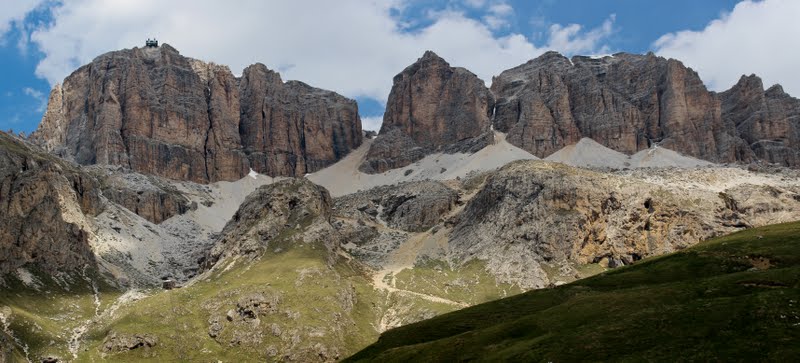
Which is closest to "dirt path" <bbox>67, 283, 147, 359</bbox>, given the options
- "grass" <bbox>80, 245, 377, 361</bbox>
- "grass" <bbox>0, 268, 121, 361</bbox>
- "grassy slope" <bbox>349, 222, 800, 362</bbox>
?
"grass" <bbox>0, 268, 121, 361</bbox>

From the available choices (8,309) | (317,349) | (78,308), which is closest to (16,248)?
(78,308)

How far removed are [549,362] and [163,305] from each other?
138 meters

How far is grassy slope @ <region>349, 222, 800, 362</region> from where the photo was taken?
61750 mm

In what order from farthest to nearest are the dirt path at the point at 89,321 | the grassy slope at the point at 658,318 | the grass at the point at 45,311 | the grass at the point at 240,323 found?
the grass at the point at 240,323 < the dirt path at the point at 89,321 < the grass at the point at 45,311 < the grassy slope at the point at 658,318

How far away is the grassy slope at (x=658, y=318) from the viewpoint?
61.8 metres

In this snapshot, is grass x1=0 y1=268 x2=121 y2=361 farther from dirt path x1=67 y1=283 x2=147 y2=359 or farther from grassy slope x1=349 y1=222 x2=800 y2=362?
grassy slope x1=349 y1=222 x2=800 y2=362

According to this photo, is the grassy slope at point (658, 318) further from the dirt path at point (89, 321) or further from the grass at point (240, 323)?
the dirt path at point (89, 321)

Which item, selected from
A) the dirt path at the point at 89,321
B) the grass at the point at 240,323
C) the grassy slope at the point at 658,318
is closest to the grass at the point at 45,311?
the dirt path at the point at 89,321

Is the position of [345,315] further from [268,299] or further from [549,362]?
[549,362]

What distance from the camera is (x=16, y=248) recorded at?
19238 centimetres

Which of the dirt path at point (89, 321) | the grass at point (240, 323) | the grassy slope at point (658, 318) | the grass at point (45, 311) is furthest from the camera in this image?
the grass at point (240, 323)

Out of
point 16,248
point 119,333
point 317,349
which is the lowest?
point 317,349

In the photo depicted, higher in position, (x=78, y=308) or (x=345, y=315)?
(x=78, y=308)

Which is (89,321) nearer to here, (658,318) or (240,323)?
(240,323)
